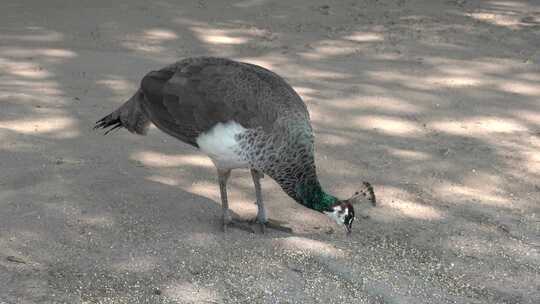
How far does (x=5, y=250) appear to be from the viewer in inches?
150

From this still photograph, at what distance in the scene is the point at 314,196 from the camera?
4.14m

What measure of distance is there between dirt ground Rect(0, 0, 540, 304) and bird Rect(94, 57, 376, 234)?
0.23 metres

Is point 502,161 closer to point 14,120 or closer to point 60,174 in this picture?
point 60,174

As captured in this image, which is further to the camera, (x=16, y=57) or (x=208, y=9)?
(x=208, y=9)

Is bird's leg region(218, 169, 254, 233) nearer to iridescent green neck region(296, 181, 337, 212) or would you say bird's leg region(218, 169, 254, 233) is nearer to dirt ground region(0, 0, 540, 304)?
dirt ground region(0, 0, 540, 304)

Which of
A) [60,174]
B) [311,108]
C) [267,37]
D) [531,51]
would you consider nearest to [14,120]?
[60,174]

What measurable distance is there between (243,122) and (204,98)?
29cm

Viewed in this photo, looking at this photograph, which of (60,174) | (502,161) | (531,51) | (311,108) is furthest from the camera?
(531,51)

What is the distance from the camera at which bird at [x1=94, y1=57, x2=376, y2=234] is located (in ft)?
13.1

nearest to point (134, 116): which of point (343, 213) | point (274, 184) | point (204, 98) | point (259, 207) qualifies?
point (204, 98)

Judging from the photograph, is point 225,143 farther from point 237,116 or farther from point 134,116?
point 134,116

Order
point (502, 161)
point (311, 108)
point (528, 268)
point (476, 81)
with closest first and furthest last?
point (528, 268) < point (502, 161) < point (311, 108) < point (476, 81)

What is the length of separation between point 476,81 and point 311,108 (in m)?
1.62

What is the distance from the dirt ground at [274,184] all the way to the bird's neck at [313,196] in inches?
7.9
